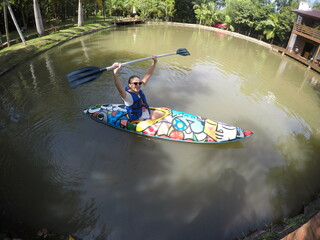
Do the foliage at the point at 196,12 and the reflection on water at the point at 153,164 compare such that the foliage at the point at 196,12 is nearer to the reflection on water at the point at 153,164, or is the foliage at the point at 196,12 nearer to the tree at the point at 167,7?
the tree at the point at 167,7

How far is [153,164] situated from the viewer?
19.7ft

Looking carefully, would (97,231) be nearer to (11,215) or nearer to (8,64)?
(11,215)

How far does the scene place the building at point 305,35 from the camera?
16922 millimetres

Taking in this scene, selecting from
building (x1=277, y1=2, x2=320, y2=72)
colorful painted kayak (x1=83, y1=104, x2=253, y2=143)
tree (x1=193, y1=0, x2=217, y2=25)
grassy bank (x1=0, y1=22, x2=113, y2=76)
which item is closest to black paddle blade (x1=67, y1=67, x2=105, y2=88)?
colorful painted kayak (x1=83, y1=104, x2=253, y2=143)

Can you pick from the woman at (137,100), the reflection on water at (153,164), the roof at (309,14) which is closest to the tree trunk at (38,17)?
the reflection on water at (153,164)

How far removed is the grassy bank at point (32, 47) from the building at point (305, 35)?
1851 cm

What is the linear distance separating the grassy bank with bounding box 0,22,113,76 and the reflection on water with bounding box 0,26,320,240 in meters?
1.19

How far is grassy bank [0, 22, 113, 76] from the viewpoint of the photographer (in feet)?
38.4

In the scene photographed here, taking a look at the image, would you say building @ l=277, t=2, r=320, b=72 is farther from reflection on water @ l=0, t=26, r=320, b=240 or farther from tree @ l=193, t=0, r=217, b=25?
tree @ l=193, t=0, r=217, b=25

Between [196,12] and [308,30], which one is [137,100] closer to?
[308,30]

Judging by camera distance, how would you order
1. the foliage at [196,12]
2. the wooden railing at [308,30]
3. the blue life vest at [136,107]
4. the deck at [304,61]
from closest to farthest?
the blue life vest at [136,107], the deck at [304,61], the wooden railing at [308,30], the foliage at [196,12]

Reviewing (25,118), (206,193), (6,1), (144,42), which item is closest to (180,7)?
(144,42)

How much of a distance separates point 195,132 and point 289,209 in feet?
9.83

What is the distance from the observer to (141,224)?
4.55m
